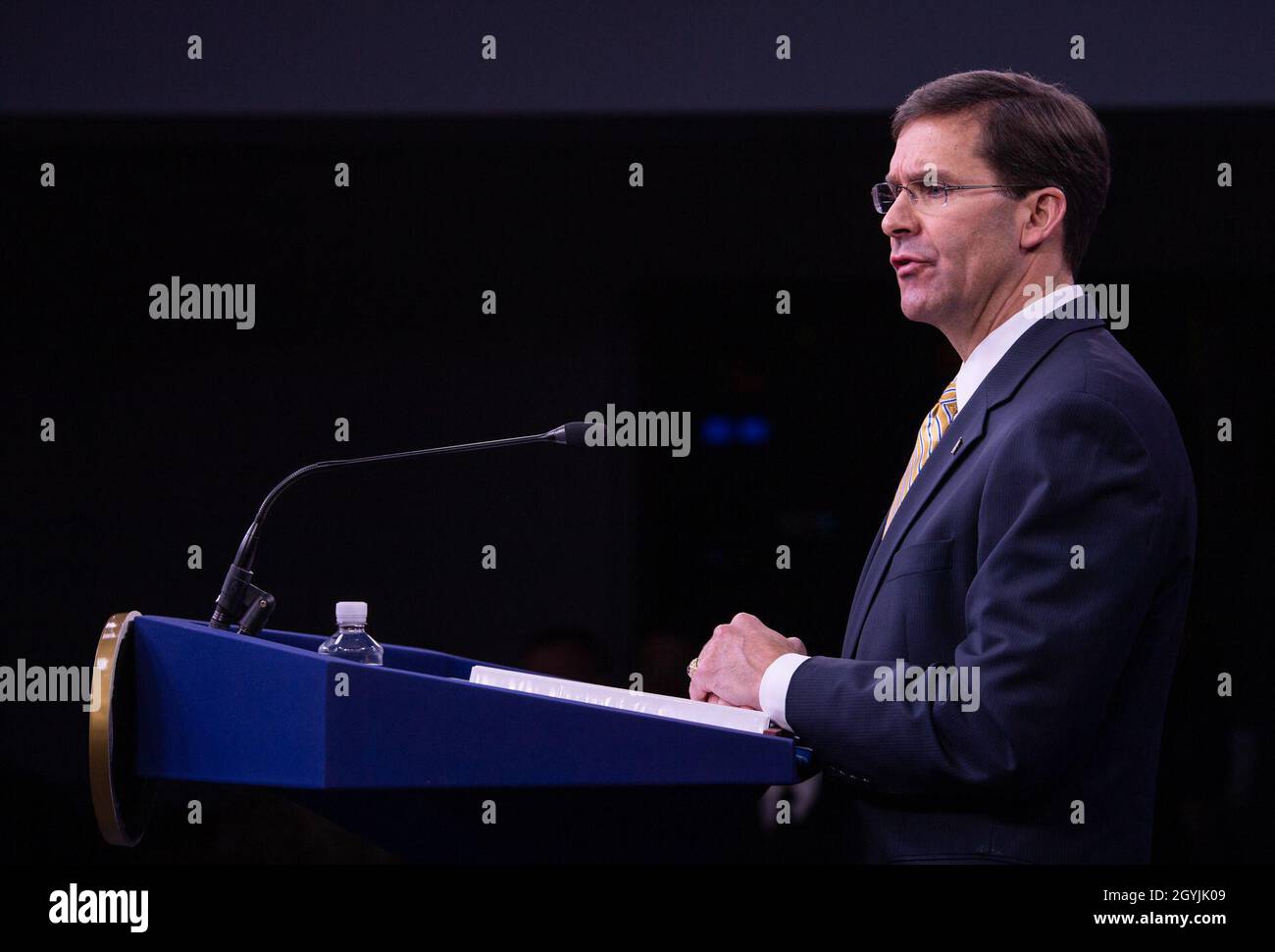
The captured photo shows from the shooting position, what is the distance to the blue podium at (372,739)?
110cm

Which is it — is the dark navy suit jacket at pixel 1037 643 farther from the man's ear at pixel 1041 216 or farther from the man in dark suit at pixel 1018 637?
the man's ear at pixel 1041 216

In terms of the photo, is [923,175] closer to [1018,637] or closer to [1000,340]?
[1000,340]

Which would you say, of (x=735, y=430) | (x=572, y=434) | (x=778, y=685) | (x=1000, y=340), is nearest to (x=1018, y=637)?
(x=778, y=685)

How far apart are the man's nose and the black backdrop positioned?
132cm

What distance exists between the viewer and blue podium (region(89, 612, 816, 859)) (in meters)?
1.10

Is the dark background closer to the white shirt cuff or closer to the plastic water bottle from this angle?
the plastic water bottle

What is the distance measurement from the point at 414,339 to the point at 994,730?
210cm

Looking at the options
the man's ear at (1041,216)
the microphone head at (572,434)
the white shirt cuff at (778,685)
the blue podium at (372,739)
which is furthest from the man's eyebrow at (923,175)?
the blue podium at (372,739)

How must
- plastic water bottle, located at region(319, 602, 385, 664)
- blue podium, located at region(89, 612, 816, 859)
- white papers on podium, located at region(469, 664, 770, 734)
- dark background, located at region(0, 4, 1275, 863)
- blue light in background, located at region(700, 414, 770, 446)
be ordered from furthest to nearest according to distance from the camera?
blue light in background, located at region(700, 414, 770, 446) < dark background, located at region(0, 4, 1275, 863) < plastic water bottle, located at region(319, 602, 385, 664) < white papers on podium, located at region(469, 664, 770, 734) < blue podium, located at region(89, 612, 816, 859)

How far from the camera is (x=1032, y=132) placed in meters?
1.63

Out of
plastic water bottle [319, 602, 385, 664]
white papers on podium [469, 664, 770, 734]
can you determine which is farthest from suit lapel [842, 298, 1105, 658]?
plastic water bottle [319, 602, 385, 664]

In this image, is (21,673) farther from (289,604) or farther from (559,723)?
(559,723)

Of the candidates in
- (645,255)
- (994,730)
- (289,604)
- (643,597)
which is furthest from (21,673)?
(994,730)

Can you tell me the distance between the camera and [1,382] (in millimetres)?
Answer: 3080
